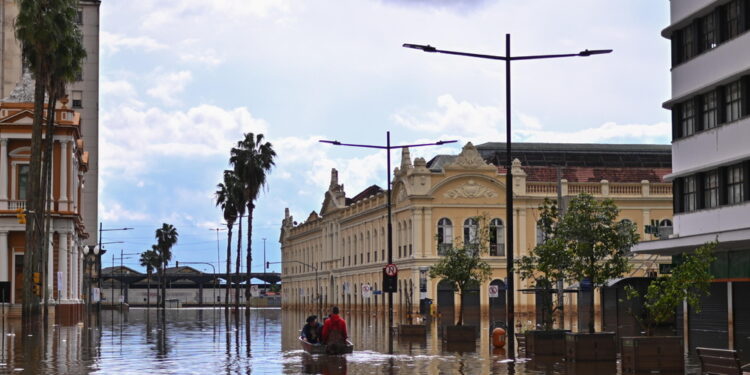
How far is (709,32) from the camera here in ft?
145

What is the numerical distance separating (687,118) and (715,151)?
3331 mm

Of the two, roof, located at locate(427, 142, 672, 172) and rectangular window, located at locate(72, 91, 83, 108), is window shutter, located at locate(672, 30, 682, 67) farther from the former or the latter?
rectangular window, located at locate(72, 91, 83, 108)

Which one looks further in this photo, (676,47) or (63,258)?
(63,258)

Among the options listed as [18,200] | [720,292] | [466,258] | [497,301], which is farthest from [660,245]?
[497,301]

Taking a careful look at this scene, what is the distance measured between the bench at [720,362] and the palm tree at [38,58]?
3681cm

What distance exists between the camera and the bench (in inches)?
802

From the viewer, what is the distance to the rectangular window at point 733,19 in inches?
1622

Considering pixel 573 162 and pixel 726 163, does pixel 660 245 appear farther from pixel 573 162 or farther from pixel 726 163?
pixel 573 162

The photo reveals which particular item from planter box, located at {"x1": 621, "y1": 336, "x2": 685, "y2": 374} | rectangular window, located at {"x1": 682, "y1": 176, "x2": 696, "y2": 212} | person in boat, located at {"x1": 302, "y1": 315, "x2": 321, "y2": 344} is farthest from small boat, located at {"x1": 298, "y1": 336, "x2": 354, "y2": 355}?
rectangular window, located at {"x1": 682, "y1": 176, "x2": 696, "y2": 212}

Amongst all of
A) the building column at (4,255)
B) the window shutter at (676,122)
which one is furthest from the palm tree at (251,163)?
the window shutter at (676,122)

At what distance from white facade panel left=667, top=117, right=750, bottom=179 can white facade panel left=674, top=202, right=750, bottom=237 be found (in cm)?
160

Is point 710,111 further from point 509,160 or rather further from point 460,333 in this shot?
point 509,160

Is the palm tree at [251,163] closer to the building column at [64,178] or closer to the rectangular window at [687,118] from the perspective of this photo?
the building column at [64,178]

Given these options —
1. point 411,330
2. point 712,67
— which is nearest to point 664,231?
point 712,67
